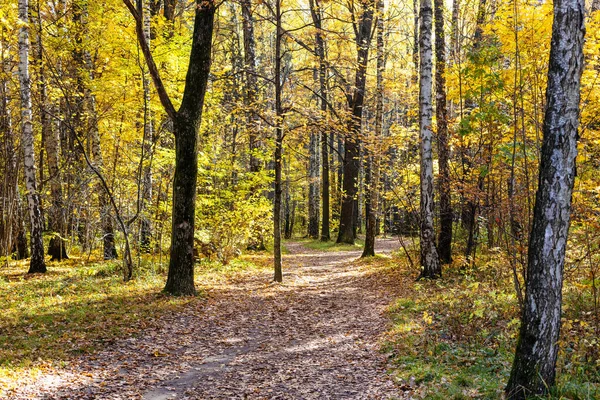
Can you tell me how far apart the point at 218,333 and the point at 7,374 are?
3288 mm

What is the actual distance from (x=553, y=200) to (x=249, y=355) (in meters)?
4.80

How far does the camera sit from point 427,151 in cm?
1026

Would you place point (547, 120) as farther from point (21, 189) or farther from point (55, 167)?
point (21, 189)

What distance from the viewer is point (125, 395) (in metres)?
5.04

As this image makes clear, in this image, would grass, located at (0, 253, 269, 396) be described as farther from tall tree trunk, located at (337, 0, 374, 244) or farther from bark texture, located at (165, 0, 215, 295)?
tall tree trunk, located at (337, 0, 374, 244)

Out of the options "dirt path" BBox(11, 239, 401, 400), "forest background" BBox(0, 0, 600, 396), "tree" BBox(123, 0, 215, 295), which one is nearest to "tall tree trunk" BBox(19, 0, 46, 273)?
"forest background" BBox(0, 0, 600, 396)

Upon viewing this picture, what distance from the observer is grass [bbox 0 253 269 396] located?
19.4 ft

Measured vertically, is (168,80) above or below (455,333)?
above

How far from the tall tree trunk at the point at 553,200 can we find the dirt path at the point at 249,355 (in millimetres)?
1696

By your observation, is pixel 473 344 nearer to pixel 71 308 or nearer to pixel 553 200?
pixel 553 200

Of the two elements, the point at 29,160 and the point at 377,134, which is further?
the point at 377,134

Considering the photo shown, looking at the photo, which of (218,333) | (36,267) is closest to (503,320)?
(218,333)

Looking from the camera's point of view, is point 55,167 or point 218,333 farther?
point 55,167

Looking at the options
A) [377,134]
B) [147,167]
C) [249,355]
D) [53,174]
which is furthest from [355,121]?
[53,174]
